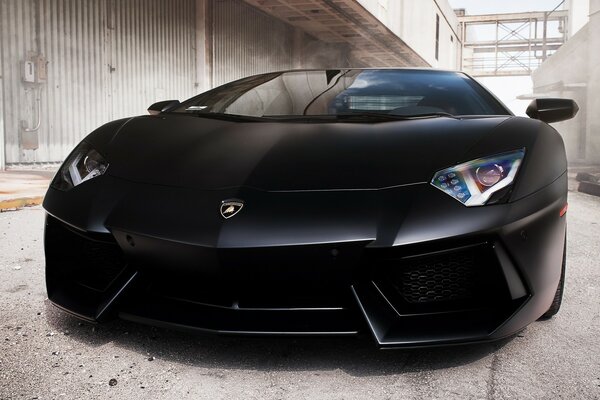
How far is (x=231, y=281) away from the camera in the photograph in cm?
186

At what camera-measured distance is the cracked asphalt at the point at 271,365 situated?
1.80 m

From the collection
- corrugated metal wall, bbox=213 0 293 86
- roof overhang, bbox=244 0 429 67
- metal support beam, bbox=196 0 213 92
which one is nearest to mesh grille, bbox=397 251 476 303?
metal support beam, bbox=196 0 213 92

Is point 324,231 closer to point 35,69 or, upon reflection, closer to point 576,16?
point 35,69

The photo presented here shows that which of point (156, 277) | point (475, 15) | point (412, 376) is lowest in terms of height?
point (412, 376)

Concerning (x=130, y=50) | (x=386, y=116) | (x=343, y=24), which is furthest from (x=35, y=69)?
(x=343, y=24)

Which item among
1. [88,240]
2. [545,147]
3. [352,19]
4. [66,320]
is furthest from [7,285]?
[352,19]

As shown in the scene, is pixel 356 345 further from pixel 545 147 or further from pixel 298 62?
pixel 298 62

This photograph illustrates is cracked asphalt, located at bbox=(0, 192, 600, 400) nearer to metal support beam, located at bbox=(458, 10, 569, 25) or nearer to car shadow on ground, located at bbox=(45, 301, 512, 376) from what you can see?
car shadow on ground, located at bbox=(45, 301, 512, 376)

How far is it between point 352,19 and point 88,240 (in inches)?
581

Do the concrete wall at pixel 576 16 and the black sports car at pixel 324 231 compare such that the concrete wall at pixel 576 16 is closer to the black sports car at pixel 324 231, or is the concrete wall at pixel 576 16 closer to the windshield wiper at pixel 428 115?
the windshield wiper at pixel 428 115

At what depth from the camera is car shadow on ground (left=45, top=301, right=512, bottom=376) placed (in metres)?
1.98

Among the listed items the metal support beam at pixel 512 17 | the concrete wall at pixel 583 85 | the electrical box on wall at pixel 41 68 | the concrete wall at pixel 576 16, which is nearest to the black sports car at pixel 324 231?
the electrical box on wall at pixel 41 68

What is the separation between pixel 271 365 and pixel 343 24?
625 inches

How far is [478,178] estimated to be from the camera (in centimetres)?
199
